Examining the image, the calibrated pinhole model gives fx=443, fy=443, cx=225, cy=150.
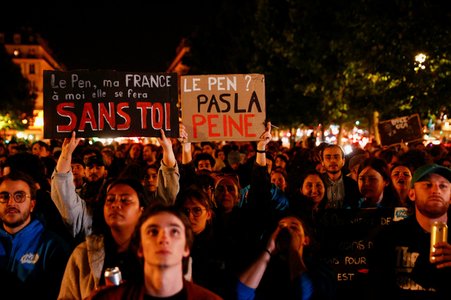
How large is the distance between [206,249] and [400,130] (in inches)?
369

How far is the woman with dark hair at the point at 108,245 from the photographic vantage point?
3156 mm

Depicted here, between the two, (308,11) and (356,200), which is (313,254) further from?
(308,11)

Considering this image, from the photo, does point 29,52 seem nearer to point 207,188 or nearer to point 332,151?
point 207,188

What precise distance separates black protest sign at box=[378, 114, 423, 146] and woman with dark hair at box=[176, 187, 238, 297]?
347 inches

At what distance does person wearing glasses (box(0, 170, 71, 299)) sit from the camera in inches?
136

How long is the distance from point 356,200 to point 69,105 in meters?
3.42

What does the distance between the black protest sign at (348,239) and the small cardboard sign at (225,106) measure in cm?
154

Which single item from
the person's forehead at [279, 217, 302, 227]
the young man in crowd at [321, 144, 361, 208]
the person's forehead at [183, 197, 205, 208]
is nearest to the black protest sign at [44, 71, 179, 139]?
the person's forehead at [183, 197, 205, 208]

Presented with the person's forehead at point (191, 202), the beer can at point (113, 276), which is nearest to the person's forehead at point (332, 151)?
the person's forehead at point (191, 202)

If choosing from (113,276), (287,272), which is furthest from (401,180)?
(113,276)

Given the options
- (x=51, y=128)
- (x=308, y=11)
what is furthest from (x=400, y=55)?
(x=51, y=128)

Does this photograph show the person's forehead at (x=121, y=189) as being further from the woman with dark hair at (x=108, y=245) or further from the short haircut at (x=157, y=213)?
the short haircut at (x=157, y=213)

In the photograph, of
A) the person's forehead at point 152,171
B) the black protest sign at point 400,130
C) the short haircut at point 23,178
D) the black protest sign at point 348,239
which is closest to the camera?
the short haircut at point 23,178

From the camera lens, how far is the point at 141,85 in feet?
15.9
